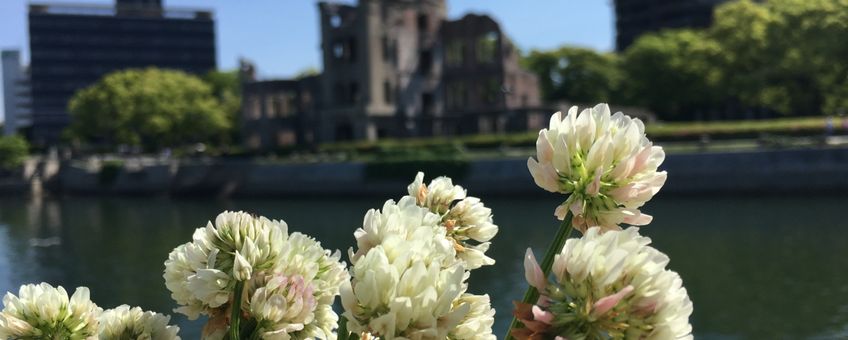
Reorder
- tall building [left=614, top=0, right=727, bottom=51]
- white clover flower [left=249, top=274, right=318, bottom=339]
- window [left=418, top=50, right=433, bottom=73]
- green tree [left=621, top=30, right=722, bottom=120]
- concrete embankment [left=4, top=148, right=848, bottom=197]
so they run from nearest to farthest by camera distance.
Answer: white clover flower [left=249, top=274, right=318, bottom=339] < concrete embankment [left=4, top=148, right=848, bottom=197] < window [left=418, top=50, right=433, bottom=73] < green tree [left=621, top=30, right=722, bottom=120] < tall building [left=614, top=0, right=727, bottom=51]

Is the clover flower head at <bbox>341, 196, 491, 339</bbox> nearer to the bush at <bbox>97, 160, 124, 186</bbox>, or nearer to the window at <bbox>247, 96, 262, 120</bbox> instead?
the bush at <bbox>97, 160, 124, 186</bbox>

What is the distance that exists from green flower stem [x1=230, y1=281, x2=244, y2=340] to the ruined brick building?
172 feet

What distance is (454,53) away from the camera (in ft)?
198

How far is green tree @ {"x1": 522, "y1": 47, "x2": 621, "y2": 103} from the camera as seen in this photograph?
7069 cm

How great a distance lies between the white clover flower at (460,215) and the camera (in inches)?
79.6

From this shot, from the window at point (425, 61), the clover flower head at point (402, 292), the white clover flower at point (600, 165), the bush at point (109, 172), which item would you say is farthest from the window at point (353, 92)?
the clover flower head at point (402, 292)

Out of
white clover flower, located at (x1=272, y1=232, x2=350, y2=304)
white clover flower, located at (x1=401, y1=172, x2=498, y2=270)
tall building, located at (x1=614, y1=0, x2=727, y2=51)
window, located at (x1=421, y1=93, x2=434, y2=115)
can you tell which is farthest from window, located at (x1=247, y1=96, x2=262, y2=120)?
white clover flower, located at (x1=272, y1=232, x2=350, y2=304)

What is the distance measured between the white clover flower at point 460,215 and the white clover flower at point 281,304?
1.61ft

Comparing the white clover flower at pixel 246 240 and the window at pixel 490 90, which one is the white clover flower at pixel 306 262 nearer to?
the white clover flower at pixel 246 240

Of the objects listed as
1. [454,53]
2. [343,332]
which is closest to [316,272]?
[343,332]

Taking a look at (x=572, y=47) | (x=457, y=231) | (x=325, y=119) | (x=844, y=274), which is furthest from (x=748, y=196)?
(x=572, y=47)

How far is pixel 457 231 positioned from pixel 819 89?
50094 mm

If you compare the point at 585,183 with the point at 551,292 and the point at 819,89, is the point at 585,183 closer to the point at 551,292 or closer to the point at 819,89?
the point at 551,292

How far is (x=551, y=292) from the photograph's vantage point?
4.42 feet
